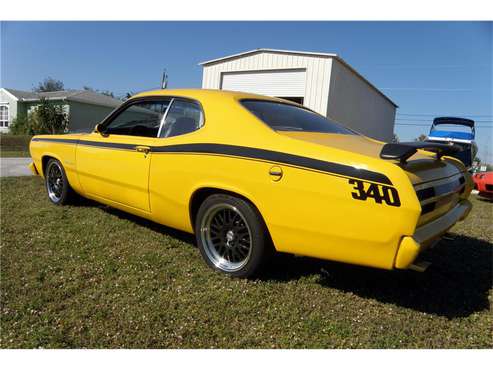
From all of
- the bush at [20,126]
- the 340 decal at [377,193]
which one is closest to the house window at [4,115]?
the bush at [20,126]

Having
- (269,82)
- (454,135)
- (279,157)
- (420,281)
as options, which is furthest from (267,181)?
(454,135)

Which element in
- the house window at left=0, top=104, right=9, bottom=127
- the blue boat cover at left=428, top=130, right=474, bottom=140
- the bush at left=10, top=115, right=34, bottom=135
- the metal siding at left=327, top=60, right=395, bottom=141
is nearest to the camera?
the blue boat cover at left=428, top=130, right=474, bottom=140

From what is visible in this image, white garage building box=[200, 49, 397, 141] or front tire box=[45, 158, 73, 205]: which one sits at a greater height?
white garage building box=[200, 49, 397, 141]

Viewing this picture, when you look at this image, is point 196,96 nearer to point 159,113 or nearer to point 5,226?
point 159,113

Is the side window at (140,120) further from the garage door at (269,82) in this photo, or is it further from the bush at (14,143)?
the bush at (14,143)

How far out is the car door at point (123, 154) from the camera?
3.49m

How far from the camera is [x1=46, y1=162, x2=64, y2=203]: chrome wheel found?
16.1ft

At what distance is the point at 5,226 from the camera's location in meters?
4.10

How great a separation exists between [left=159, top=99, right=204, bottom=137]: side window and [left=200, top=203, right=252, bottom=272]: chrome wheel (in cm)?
76

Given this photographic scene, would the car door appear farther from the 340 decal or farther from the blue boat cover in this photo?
the blue boat cover

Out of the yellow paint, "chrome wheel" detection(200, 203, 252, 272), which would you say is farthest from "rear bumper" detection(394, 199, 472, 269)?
"chrome wheel" detection(200, 203, 252, 272)

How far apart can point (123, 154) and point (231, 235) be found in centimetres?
147

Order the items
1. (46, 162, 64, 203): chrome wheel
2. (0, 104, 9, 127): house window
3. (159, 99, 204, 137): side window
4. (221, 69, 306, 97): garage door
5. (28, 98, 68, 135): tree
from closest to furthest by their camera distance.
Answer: (159, 99, 204, 137): side window → (46, 162, 64, 203): chrome wheel → (221, 69, 306, 97): garage door → (28, 98, 68, 135): tree → (0, 104, 9, 127): house window

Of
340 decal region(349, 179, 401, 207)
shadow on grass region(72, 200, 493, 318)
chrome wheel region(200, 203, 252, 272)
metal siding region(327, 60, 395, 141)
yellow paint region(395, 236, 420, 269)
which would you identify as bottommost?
shadow on grass region(72, 200, 493, 318)
